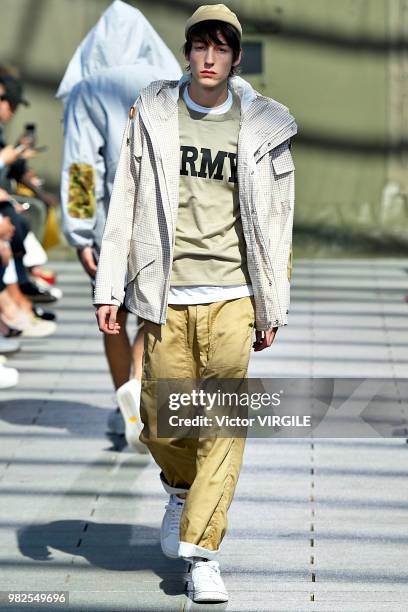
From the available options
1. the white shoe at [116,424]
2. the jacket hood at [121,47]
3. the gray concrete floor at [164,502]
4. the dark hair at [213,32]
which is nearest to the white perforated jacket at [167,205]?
the dark hair at [213,32]

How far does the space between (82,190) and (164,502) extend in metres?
1.39

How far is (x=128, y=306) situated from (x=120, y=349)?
1.69 meters

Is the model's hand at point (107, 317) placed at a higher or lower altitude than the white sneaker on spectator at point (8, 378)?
higher

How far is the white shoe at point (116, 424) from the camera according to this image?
679 cm

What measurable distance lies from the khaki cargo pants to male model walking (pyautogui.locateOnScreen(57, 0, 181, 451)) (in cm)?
133

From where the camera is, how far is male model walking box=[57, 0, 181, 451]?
630cm

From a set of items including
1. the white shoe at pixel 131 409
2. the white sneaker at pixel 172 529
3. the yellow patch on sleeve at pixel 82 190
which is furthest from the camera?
the yellow patch on sleeve at pixel 82 190

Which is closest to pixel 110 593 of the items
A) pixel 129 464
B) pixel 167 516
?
pixel 167 516

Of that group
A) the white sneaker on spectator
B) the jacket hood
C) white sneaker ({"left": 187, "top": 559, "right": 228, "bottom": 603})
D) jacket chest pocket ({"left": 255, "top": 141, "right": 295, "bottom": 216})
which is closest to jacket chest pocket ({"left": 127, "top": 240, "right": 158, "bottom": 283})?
jacket chest pocket ({"left": 255, "top": 141, "right": 295, "bottom": 216})

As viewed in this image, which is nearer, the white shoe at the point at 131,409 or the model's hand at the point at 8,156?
the white shoe at the point at 131,409

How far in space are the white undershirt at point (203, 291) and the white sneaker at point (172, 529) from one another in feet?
2.33

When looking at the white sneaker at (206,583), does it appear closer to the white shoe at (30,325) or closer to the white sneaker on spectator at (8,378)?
the white sneaker on spectator at (8,378)

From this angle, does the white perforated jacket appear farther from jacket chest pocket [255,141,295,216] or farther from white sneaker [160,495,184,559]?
white sneaker [160,495,184,559]

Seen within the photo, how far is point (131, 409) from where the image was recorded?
20.4 feet
